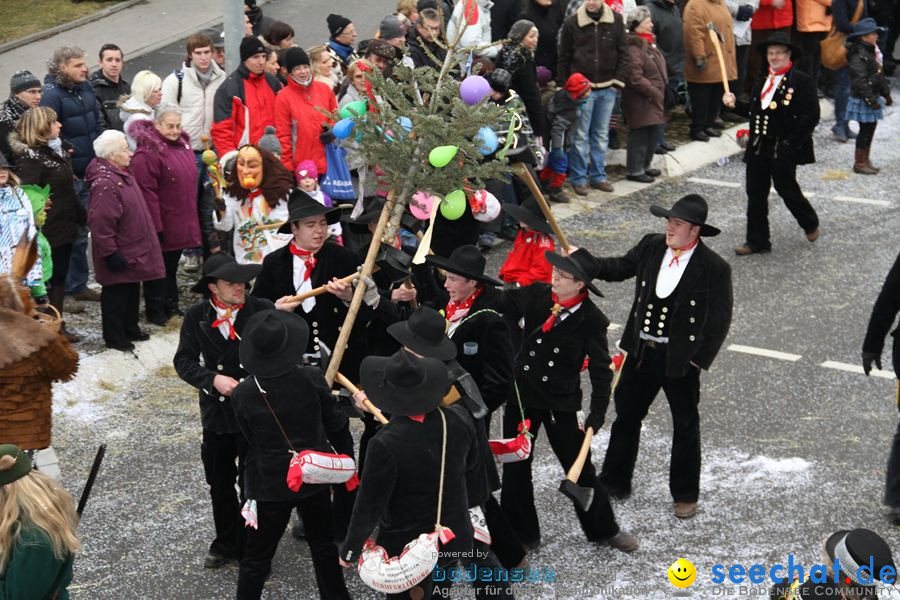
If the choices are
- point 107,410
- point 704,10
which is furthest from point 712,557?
point 704,10

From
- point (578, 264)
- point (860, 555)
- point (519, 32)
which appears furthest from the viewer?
point (519, 32)

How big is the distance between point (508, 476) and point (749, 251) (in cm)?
579

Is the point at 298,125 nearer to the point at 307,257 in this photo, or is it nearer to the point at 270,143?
the point at 270,143

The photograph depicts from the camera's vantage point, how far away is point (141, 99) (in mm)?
10344

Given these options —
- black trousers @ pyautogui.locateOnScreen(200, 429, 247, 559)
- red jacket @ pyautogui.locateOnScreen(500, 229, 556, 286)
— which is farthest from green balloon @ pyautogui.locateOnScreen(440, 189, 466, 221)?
black trousers @ pyautogui.locateOnScreen(200, 429, 247, 559)

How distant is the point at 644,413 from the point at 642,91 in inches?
272

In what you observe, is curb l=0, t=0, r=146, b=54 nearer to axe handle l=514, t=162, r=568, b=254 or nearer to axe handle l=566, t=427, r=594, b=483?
axe handle l=514, t=162, r=568, b=254

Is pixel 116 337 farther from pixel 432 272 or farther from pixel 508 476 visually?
pixel 508 476

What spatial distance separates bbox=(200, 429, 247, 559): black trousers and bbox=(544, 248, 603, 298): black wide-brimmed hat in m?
1.96

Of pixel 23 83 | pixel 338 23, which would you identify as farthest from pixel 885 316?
pixel 338 23

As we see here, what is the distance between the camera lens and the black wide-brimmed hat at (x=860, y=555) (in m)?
4.63

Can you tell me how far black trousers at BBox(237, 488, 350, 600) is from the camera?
6023mm

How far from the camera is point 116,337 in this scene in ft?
30.7

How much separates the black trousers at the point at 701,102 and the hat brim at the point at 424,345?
10232 millimetres
